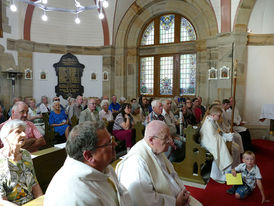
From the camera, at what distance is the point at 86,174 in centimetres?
138

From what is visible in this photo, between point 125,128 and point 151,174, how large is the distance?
353 cm

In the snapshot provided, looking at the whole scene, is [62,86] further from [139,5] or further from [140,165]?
[140,165]

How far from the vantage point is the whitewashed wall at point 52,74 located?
37.2 ft

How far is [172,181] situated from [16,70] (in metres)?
10.6

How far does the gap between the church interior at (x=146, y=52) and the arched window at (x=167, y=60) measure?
0.18 ft

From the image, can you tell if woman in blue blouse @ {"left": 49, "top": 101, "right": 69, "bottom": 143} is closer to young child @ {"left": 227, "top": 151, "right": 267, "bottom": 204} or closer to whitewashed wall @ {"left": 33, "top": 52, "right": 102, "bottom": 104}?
young child @ {"left": 227, "top": 151, "right": 267, "bottom": 204}

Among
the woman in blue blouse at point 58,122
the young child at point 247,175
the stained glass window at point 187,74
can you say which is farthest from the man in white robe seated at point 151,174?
the stained glass window at point 187,74

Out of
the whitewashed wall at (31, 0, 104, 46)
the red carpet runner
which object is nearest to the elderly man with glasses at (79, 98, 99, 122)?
the red carpet runner

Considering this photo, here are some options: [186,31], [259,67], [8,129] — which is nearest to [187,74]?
[186,31]

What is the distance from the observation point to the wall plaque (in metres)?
11.9

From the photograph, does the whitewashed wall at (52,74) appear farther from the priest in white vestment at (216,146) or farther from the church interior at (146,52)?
the priest in white vestment at (216,146)

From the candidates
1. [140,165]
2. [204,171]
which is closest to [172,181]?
[140,165]

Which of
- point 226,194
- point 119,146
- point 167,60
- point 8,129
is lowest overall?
point 226,194

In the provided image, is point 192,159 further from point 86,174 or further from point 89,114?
A: point 86,174
